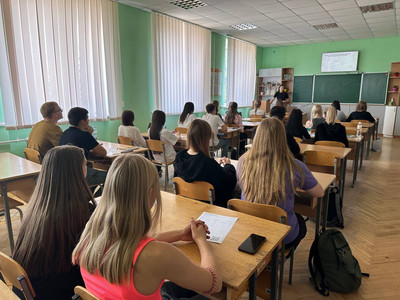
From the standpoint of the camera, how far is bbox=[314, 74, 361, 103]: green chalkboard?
9555 millimetres

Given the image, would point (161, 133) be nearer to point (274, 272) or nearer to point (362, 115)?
point (274, 272)

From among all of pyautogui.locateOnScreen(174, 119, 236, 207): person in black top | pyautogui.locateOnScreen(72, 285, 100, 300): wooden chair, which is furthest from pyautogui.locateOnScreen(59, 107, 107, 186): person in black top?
pyautogui.locateOnScreen(72, 285, 100, 300): wooden chair

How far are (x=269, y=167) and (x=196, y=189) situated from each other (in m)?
0.61

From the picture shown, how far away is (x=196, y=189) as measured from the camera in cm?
210

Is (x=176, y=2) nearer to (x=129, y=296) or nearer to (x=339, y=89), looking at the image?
(x=129, y=296)

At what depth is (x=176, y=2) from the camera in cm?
549

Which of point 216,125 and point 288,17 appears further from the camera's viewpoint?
point 288,17

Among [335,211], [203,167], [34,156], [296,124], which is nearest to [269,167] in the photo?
[203,167]

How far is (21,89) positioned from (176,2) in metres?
3.30

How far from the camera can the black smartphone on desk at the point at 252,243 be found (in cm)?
122

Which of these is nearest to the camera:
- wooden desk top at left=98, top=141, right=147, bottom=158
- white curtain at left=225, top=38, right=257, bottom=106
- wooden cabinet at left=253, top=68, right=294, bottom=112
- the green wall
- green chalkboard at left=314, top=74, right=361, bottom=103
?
wooden desk top at left=98, top=141, right=147, bottom=158

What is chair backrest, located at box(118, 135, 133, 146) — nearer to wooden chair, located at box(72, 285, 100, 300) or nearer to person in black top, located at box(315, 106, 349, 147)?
person in black top, located at box(315, 106, 349, 147)

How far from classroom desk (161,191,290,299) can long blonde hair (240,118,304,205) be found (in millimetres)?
260

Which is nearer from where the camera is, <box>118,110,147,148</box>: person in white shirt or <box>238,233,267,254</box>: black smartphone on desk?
<box>238,233,267,254</box>: black smartphone on desk
